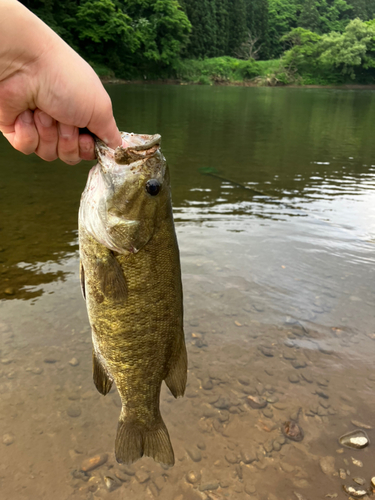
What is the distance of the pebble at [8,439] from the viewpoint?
9.96ft

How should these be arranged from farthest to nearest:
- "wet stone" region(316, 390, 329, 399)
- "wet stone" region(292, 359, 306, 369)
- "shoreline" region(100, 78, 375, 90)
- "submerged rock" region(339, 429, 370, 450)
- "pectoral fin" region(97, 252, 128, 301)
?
"shoreline" region(100, 78, 375, 90) < "wet stone" region(292, 359, 306, 369) < "wet stone" region(316, 390, 329, 399) < "submerged rock" region(339, 429, 370, 450) < "pectoral fin" region(97, 252, 128, 301)

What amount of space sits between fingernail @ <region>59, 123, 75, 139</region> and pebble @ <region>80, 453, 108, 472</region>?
2.35 meters

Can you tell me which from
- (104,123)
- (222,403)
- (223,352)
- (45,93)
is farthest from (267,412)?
(45,93)

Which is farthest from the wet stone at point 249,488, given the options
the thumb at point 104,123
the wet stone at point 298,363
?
the thumb at point 104,123

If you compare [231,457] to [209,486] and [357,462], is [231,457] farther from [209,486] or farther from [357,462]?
[357,462]

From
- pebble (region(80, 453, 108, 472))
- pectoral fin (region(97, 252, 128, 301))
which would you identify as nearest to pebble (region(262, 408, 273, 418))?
pebble (region(80, 453, 108, 472))

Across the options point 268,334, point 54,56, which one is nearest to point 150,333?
point 54,56

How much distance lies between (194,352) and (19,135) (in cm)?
272

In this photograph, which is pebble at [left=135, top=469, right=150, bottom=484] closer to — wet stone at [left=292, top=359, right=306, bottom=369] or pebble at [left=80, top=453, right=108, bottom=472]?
pebble at [left=80, top=453, right=108, bottom=472]

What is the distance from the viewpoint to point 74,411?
132 inches

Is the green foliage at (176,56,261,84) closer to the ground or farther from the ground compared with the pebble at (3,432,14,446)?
farther from the ground

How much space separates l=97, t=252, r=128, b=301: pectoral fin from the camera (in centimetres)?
210

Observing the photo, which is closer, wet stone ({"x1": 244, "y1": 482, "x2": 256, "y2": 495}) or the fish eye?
the fish eye

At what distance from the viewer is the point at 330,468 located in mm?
2982
